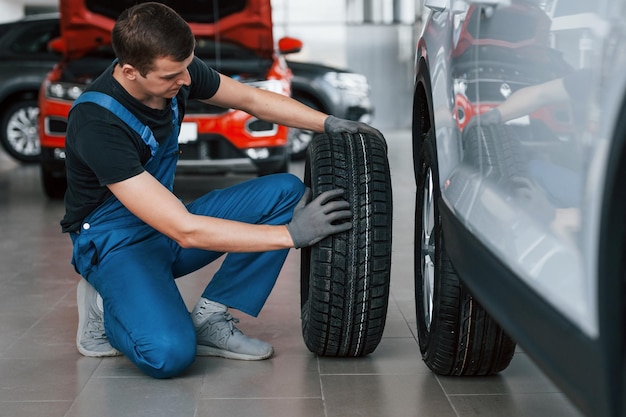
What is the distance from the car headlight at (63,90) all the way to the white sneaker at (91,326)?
3.58m

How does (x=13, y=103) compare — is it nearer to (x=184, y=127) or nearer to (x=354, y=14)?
(x=184, y=127)

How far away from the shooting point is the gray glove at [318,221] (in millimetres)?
2625

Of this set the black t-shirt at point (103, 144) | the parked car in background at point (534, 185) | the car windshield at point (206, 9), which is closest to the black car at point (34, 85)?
the car windshield at point (206, 9)

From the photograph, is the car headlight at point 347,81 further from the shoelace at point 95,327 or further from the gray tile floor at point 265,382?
the shoelace at point 95,327

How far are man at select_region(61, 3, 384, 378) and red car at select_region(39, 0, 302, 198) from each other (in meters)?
3.46

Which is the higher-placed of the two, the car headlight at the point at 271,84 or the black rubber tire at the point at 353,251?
the black rubber tire at the point at 353,251

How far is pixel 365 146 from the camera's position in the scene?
9.14ft

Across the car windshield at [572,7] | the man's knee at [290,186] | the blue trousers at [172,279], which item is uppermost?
the car windshield at [572,7]

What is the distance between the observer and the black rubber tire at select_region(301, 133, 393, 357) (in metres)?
2.68

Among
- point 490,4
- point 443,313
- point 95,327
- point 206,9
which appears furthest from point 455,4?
point 206,9

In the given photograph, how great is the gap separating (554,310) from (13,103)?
8.64m

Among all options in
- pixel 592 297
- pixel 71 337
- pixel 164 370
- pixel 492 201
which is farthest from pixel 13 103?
pixel 592 297

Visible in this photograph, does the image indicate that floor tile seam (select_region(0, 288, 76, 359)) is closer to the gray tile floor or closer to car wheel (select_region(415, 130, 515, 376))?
the gray tile floor

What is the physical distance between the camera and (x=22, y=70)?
9.09 meters
